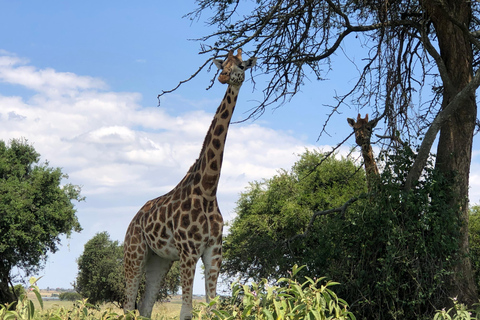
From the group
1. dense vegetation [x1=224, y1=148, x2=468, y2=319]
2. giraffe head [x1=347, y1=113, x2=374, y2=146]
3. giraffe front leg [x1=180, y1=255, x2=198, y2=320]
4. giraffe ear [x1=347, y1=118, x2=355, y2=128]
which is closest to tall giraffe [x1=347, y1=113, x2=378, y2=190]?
giraffe head [x1=347, y1=113, x2=374, y2=146]

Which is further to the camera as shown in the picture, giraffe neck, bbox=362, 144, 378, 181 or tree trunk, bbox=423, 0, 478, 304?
giraffe neck, bbox=362, 144, 378, 181

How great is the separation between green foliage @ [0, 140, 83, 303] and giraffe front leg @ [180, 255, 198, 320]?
14.1 m

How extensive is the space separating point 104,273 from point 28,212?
9224mm

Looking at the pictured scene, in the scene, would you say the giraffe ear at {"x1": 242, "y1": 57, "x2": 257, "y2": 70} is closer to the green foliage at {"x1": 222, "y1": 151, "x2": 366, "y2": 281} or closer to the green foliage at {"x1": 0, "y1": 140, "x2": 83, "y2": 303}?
the green foliage at {"x1": 222, "y1": 151, "x2": 366, "y2": 281}

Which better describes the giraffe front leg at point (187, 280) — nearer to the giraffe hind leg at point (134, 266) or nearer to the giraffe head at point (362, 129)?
the giraffe hind leg at point (134, 266)

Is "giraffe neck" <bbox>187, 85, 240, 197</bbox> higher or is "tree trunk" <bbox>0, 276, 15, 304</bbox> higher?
"giraffe neck" <bbox>187, 85, 240, 197</bbox>

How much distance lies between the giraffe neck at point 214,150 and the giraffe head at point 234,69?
18cm

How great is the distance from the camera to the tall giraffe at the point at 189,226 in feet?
25.5

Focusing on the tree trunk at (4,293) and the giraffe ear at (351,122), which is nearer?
the giraffe ear at (351,122)

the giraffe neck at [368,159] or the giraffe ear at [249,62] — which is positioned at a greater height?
the giraffe ear at [249,62]

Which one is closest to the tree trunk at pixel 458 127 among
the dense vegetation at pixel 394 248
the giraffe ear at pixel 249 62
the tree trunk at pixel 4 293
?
the dense vegetation at pixel 394 248

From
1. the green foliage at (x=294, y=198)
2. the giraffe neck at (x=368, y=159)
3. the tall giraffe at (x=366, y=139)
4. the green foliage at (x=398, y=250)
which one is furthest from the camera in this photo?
the green foliage at (x=294, y=198)

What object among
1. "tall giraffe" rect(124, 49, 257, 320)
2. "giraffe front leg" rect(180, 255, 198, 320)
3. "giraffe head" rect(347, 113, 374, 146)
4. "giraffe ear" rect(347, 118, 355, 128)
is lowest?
"giraffe front leg" rect(180, 255, 198, 320)

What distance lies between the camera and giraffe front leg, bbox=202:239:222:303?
25.3 feet
